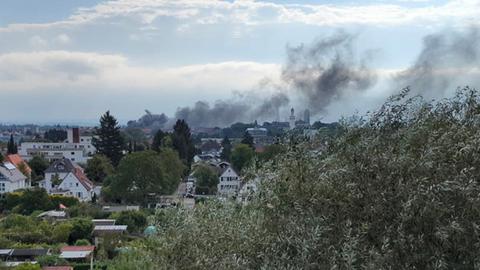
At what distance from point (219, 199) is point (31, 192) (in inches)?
784

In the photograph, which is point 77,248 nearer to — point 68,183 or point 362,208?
point 68,183

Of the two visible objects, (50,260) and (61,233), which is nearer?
(50,260)

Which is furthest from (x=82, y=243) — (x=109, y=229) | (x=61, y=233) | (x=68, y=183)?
(x=68, y=183)

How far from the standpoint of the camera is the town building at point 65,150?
4577 centimetres

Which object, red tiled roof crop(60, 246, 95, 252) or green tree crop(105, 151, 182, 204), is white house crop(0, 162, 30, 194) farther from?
red tiled roof crop(60, 246, 95, 252)

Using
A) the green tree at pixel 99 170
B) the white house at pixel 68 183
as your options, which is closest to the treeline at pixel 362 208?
the white house at pixel 68 183

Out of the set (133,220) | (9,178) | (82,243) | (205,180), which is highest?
(9,178)

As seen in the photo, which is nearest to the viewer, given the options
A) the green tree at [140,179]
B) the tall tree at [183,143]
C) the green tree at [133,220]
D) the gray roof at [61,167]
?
the green tree at [133,220]

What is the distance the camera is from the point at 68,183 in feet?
91.7

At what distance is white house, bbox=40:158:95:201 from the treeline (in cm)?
2338

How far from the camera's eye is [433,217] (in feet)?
12.4

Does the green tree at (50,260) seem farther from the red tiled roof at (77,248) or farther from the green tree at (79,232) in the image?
the green tree at (79,232)

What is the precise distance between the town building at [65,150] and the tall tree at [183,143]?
28.3 feet

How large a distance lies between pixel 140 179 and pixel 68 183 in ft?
18.5
